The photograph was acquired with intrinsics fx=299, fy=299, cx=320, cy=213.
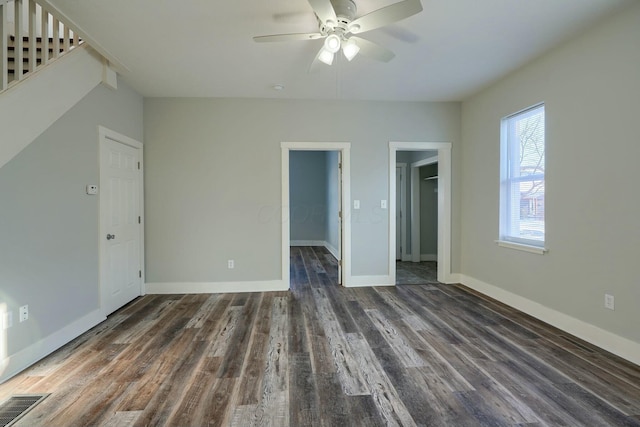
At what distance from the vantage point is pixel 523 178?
11.4 feet

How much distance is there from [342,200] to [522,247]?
2295 millimetres

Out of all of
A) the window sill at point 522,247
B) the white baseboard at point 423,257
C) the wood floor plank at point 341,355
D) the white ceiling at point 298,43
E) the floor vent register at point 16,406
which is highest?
the white ceiling at point 298,43

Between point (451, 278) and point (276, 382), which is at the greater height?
point (451, 278)

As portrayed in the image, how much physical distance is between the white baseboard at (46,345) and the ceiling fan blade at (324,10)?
3.24 m

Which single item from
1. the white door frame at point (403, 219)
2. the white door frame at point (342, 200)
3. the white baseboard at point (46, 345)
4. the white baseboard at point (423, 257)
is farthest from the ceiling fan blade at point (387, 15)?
the white baseboard at point (423, 257)

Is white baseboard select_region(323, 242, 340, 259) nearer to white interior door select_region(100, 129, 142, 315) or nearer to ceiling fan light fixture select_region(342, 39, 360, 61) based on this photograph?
white interior door select_region(100, 129, 142, 315)

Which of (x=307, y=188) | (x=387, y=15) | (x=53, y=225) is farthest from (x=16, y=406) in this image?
(x=307, y=188)

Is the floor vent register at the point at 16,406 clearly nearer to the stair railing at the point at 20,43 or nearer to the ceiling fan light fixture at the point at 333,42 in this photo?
the stair railing at the point at 20,43

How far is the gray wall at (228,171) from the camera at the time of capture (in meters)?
4.12

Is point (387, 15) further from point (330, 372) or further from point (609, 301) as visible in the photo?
point (609, 301)

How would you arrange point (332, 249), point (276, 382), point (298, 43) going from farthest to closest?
point (332, 249) < point (298, 43) < point (276, 382)

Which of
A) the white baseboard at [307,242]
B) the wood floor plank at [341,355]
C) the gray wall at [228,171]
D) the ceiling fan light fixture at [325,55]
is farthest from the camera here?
the white baseboard at [307,242]

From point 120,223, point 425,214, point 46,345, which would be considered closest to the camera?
point 46,345

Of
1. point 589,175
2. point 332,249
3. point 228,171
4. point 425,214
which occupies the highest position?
point 228,171
